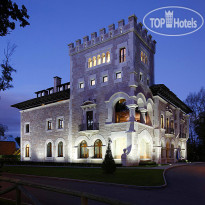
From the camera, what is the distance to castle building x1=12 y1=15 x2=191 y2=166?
88.4 feet

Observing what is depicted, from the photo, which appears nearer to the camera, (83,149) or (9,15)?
(9,15)

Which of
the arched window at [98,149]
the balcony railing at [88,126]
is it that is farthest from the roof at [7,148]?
the arched window at [98,149]

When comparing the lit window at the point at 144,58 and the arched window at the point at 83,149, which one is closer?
the lit window at the point at 144,58

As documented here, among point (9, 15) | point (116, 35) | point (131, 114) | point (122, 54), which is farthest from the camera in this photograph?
point (116, 35)

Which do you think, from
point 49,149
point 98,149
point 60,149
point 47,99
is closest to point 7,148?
point 49,149

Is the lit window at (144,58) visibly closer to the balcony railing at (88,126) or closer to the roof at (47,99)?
the balcony railing at (88,126)

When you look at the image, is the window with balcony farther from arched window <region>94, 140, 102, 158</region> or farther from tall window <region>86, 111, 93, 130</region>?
tall window <region>86, 111, 93, 130</region>

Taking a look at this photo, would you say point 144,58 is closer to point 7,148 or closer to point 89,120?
point 89,120

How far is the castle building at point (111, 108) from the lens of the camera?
88.4ft

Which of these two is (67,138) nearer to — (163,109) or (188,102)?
(163,109)


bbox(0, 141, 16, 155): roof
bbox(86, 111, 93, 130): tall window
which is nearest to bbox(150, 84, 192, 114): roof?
bbox(86, 111, 93, 130): tall window

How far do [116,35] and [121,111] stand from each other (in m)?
9.59

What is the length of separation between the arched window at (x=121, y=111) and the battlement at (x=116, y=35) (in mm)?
Answer: 8536

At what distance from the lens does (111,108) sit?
27.5 m
